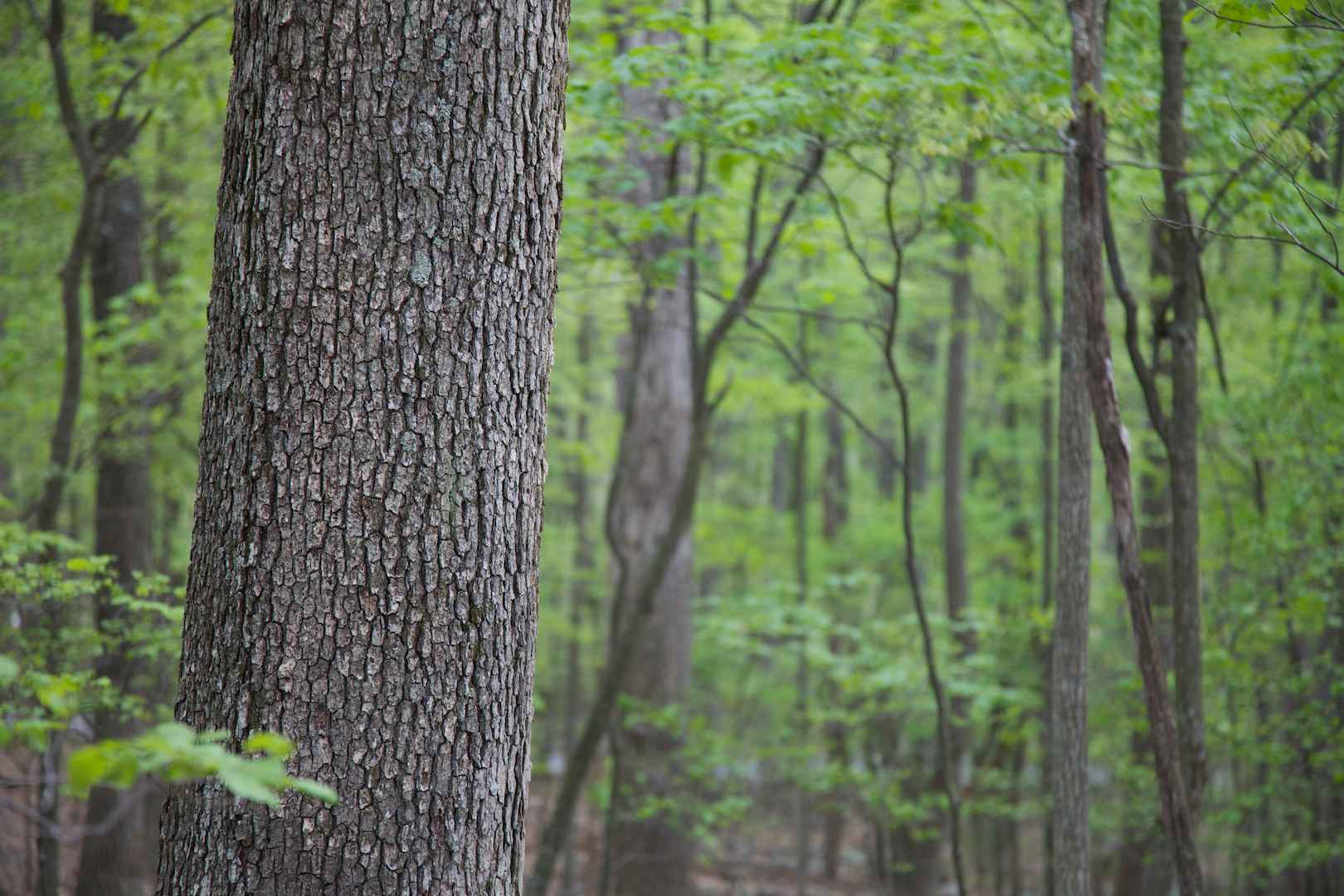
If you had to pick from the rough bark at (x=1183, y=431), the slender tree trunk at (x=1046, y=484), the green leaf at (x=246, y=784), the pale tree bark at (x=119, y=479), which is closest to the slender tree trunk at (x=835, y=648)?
the slender tree trunk at (x=1046, y=484)

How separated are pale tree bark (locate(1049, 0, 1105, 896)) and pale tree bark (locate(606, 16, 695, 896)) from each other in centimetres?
395

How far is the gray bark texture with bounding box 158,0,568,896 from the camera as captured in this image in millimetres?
2148

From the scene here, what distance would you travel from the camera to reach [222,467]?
224 centimetres

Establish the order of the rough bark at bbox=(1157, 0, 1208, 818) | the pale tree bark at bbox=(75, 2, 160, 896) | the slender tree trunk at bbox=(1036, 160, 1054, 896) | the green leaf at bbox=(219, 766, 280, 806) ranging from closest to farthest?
the green leaf at bbox=(219, 766, 280, 806)
the rough bark at bbox=(1157, 0, 1208, 818)
the pale tree bark at bbox=(75, 2, 160, 896)
the slender tree trunk at bbox=(1036, 160, 1054, 896)

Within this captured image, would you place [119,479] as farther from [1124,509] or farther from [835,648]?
[835,648]

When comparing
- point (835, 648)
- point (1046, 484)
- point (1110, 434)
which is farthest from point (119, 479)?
point (835, 648)

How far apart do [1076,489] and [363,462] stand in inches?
137

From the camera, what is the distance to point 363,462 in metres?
2.18

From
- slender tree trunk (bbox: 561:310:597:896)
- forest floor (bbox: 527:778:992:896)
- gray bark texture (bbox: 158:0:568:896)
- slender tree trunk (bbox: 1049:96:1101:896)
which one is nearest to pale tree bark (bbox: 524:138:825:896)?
slender tree trunk (bbox: 1049:96:1101:896)

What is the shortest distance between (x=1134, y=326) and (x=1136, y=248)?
8.82 metres

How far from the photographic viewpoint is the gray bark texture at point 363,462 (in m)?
2.15

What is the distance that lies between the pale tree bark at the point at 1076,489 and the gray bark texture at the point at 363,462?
119 inches

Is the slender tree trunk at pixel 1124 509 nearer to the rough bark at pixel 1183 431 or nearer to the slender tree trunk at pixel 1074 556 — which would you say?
the slender tree trunk at pixel 1074 556

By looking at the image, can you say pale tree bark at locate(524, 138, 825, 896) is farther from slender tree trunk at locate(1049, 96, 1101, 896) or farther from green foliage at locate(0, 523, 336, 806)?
green foliage at locate(0, 523, 336, 806)
